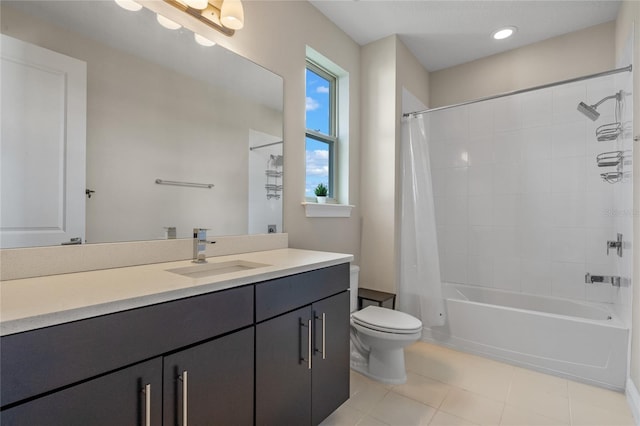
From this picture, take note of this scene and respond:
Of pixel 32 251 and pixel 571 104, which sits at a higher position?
pixel 571 104

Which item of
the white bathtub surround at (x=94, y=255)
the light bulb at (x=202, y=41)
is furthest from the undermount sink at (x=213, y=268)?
the light bulb at (x=202, y=41)

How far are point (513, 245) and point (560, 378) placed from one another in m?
1.15

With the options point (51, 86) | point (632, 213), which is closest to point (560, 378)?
point (632, 213)

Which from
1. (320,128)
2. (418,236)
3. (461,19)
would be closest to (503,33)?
(461,19)

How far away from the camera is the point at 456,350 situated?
2398 mm

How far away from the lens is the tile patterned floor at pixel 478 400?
5.19 ft

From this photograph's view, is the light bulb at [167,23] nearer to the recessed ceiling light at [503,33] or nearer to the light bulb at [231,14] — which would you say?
the light bulb at [231,14]

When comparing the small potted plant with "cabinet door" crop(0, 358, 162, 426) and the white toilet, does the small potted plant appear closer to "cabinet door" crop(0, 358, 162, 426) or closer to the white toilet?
the white toilet

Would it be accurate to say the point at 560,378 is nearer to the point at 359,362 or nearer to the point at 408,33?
the point at 359,362

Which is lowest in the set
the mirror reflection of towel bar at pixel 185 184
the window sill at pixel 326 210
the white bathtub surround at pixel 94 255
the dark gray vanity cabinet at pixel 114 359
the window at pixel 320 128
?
the dark gray vanity cabinet at pixel 114 359

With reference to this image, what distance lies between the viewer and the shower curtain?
8.12 ft

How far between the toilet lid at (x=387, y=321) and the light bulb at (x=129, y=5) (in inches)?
79.5

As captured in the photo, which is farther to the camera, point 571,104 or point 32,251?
point 571,104

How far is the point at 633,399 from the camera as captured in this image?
64.9 inches
